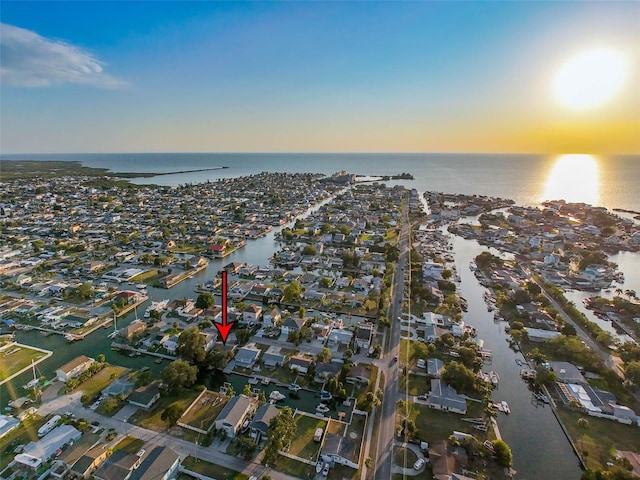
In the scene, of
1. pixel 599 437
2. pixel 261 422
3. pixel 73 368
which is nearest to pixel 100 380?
pixel 73 368

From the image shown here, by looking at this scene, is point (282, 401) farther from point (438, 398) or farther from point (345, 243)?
point (345, 243)

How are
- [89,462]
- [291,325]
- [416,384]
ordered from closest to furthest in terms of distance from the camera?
[89,462]
[416,384]
[291,325]

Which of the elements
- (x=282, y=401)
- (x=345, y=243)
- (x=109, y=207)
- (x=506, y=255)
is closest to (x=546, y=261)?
(x=506, y=255)

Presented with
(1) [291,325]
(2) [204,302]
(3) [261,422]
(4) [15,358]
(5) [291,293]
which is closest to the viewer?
(3) [261,422]

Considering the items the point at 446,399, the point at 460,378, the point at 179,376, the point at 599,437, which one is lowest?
the point at 599,437

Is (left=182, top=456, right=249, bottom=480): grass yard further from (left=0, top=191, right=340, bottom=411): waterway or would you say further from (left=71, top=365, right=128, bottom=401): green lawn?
(left=71, top=365, right=128, bottom=401): green lawn

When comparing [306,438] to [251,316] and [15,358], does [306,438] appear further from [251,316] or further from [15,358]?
[15,358]

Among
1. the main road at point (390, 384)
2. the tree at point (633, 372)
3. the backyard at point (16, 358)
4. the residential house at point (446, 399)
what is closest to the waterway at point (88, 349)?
the backyard at point (16, 358)

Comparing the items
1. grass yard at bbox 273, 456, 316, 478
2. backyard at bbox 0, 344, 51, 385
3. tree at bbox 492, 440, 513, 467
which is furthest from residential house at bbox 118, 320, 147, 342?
tree at bbox 492, 440, 513, 467
